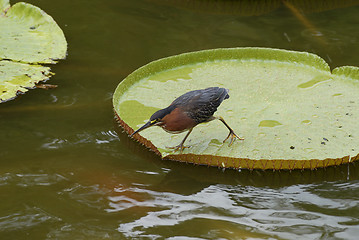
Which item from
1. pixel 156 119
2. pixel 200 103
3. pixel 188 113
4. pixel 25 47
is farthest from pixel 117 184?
pixel 25 47

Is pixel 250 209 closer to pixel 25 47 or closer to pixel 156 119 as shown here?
pixel 156 119

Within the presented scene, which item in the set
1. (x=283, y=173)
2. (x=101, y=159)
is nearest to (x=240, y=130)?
(x=283, y=173)

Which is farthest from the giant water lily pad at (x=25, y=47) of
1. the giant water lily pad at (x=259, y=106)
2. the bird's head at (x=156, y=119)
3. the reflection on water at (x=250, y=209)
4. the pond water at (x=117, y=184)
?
the reflection on water at (x=250, y=209)

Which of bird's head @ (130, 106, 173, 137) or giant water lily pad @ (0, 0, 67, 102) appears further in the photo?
giant water lily pad @ (0, 0, 67, 102)

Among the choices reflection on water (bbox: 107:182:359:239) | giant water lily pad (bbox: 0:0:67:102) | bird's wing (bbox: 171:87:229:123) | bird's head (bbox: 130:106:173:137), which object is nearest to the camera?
reflection on water (bbox: 107:182:359:239)

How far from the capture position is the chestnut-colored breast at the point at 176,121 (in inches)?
113

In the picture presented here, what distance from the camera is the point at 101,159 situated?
3104 millimetres

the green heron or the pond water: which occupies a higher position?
the green heron

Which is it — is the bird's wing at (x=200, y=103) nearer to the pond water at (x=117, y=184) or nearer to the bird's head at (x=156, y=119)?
the bird's head at (x=156, y=119)

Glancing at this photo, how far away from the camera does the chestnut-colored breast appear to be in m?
2.86

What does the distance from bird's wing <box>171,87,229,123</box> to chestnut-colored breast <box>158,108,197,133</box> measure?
0.11 feet

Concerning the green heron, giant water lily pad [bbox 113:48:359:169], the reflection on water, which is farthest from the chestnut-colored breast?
the reflection on water

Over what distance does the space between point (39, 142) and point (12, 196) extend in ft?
1.98

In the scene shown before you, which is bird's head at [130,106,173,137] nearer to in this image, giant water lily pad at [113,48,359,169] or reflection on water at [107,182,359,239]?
giant water lily pad at [113,48,359,169]
